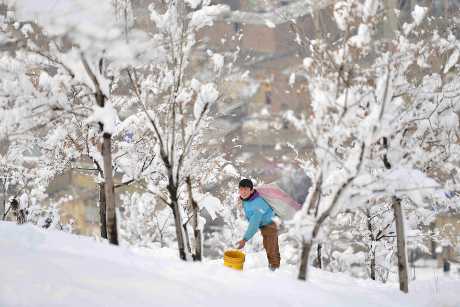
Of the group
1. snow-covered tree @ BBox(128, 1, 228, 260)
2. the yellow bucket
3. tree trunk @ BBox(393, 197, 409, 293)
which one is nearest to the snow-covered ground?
tree trunk @ BBox(393, 197, 409, 293)

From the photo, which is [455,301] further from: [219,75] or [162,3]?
[162,3]

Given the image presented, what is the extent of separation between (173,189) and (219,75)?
71.8 inches

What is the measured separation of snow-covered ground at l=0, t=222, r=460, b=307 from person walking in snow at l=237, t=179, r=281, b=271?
4.34 ft

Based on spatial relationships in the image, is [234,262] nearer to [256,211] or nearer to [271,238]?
[256,211]

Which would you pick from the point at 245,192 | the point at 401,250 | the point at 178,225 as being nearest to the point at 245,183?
the point at 245,192

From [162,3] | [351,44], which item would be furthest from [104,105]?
[351,44]

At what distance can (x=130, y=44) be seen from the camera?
19.2 feet

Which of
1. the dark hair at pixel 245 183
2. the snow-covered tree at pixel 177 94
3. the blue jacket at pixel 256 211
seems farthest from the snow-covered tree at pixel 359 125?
the snow-covered tree at pixel 177 94

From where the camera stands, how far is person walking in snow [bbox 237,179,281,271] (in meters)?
6.09

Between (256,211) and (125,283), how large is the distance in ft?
9.05

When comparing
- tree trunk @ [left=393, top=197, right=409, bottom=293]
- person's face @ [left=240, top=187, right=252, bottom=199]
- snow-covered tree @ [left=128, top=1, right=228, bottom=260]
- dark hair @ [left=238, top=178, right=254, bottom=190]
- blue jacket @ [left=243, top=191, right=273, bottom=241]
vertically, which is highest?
snow-covered tree @ [left=128, top=1, right=228, bottom=260]

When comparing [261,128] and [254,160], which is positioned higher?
[261,128]

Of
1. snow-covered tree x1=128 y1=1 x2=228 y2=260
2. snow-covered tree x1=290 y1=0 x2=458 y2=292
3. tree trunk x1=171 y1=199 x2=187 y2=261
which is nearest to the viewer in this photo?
snow-covered tree x1=290 y1=0 x2=458 y2=292

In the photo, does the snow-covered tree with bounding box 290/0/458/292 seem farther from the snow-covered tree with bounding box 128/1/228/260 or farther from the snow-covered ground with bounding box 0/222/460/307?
the snow-covered tree with bounding box 128/1/228/260
